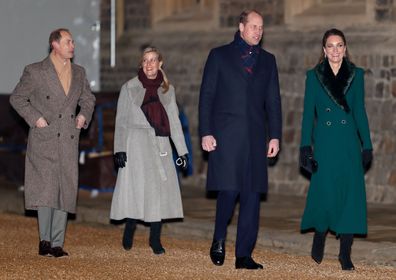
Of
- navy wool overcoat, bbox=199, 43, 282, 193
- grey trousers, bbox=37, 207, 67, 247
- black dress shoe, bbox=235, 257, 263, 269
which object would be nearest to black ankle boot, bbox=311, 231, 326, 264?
black dress shoe, bbox=235, 257, 263, 269

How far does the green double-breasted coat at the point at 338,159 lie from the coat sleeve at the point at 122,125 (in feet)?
6.07

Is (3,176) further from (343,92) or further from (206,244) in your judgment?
(343,92)

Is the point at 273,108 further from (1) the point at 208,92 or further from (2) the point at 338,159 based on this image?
(2) the point at 338,159

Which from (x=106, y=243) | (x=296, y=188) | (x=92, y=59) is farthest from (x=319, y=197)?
(x=92, y=59)

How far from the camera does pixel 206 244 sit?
14398mm

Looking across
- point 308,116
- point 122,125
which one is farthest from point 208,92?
point 122,125

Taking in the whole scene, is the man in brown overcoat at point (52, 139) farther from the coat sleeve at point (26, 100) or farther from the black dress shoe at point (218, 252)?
the black dress shoe at point (218, 252)

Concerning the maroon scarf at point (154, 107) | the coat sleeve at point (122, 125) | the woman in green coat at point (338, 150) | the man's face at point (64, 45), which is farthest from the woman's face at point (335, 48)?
the man's face at point (64, 45)

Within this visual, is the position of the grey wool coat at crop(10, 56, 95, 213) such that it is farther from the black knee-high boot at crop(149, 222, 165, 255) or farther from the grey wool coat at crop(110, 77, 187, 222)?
the black knee-high boot at crop(149, 222, 165, 255)

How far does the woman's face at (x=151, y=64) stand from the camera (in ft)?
43.6

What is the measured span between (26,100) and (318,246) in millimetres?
2819

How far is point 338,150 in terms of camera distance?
40.0ft

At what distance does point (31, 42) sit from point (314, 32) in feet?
14.6

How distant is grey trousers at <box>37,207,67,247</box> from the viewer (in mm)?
13164
